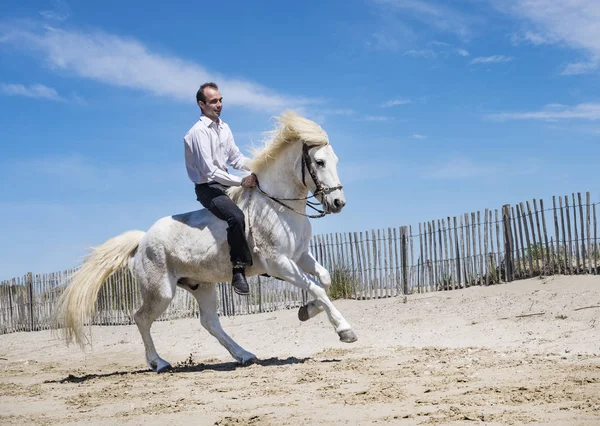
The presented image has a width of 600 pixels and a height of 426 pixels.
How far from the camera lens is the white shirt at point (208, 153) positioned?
753 cm

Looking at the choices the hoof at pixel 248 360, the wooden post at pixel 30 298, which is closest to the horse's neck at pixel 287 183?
the hoof at pixel 248 360

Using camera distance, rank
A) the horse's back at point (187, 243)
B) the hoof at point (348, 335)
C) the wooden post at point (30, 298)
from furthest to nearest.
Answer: the wooden post at point (30, 298)
the horse's back at point (187, 243)
the hoof at point (348, 335)

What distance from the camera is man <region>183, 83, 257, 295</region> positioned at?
7.36 meters

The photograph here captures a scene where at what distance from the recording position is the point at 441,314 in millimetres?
10367

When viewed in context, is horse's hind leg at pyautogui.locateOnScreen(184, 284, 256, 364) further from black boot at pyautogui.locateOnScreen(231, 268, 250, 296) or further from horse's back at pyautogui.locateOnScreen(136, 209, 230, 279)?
black boot at pyautogui.locateOnScreen(231, 268, 250, 296)

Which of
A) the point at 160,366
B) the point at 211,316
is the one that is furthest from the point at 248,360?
the point at 160,366

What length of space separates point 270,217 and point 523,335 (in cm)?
A: 313

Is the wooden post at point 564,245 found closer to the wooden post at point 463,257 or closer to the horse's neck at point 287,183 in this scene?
the wooden post at point 463,257

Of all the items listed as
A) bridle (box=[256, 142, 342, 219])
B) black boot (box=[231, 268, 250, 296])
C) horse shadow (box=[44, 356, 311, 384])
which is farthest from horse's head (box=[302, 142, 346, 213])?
horse shadow (box=[44, 356, 311, 384])

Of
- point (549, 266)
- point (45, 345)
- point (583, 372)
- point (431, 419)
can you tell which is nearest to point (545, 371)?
point (583, 372)

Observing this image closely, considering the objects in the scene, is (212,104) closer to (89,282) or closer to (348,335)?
(89,282)

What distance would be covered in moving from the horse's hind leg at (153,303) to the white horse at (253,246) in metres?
0.01

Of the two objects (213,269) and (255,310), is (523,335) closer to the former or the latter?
(213,269)

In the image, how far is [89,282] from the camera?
28.0ft
